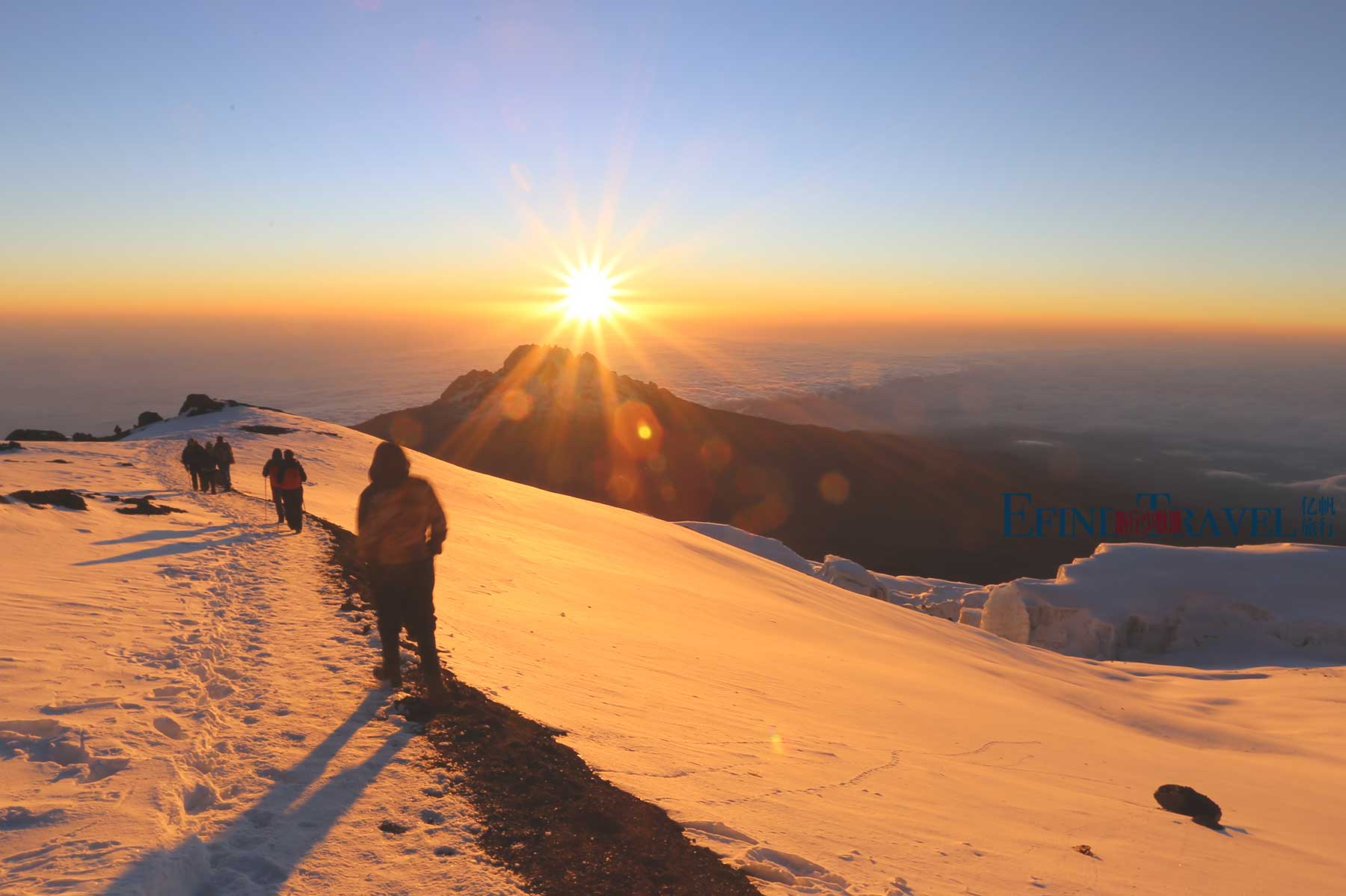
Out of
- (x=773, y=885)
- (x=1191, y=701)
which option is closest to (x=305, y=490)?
(x=773, y=885)

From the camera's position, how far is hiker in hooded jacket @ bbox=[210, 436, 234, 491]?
53.2 ft

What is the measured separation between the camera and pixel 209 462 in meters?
16.2

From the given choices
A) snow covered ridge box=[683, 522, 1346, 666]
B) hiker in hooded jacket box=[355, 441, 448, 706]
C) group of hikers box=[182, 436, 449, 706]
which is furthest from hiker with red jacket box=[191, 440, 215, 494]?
snow covered ridge box=[683, 522, 1346, 666]

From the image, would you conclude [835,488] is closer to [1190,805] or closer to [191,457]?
[191,457]

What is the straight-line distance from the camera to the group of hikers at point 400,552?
16.0 feet

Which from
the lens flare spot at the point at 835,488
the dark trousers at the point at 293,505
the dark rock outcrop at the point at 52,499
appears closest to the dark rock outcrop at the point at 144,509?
the dark rock outcrop at the point at 52,499

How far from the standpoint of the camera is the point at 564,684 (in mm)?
6258

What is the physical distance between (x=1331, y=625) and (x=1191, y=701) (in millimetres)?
17005

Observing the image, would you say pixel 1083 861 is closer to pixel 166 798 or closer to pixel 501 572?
pixel 166 798

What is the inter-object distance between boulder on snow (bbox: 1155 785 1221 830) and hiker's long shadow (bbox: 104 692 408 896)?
7118 mm

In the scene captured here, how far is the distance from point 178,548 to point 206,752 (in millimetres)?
6997

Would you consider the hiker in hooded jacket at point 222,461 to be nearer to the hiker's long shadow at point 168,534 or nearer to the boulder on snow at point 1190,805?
the hiker's long shadow at point 168,534

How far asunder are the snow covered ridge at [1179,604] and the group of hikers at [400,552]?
28.4 m

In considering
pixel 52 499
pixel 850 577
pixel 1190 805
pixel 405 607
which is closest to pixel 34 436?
pixel 52 499
